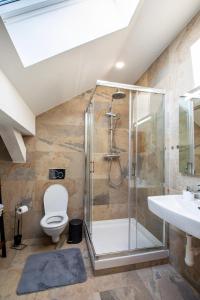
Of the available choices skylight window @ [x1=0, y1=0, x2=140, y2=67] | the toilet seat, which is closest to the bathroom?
skylight window @ [x1=0, y1=0, x2=140, y2=67]

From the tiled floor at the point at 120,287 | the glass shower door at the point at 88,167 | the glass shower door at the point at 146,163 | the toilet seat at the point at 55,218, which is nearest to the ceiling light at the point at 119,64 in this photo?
the glass shower door at the point at 146,163

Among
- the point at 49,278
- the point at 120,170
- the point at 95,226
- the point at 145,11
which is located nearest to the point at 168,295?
the point at 49,278

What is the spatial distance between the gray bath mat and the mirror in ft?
5.37

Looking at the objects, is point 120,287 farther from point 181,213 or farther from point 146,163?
point 146,163

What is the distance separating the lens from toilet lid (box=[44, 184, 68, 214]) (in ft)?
8.99

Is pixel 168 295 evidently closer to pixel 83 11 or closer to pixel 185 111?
pixel 185 111

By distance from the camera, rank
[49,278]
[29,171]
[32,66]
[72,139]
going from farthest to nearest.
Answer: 1. [72,139]
2. [29,171]
3. [49,278]
4. [32,66]

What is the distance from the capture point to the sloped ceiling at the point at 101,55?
1468mm

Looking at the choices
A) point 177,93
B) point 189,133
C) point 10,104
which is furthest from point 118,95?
point 10,104

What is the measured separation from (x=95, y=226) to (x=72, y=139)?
154 centimetres

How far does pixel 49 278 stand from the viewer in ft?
5.96

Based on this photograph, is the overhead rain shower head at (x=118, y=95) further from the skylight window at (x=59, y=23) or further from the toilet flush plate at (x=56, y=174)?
the toilet flush plate at (x=56, y=174)

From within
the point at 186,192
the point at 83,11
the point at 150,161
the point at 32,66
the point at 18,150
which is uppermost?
the point at 83,11

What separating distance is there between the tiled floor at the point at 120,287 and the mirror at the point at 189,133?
3.78 feet
